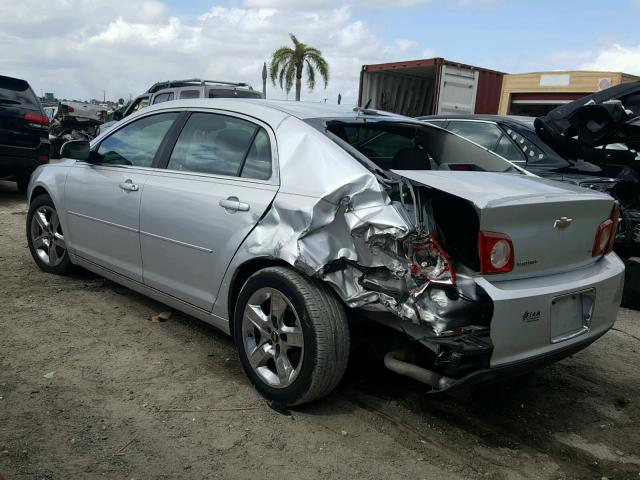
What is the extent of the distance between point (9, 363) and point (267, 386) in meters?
1.63

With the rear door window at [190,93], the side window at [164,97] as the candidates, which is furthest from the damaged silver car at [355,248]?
the side window at [164,97]

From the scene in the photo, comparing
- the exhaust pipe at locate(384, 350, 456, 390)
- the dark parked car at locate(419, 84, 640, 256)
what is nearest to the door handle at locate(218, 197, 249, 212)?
the exhaust pipe at locate(384, 350, 456, 390)

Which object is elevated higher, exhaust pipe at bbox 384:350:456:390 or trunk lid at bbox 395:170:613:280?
trunk lid at bbox 395:170:613:280

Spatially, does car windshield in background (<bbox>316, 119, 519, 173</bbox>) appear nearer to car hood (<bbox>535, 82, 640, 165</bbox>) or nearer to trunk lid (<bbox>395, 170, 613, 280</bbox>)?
trunk lid (<bbox>395, 170, 613, 280</bbox>)

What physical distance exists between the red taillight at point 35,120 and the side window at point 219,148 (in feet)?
20.7

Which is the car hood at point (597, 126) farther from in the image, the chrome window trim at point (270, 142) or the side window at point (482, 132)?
the chrome window trim at point (270, 142)

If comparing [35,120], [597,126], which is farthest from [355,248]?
[35,120]

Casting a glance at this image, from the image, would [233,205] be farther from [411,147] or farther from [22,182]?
[22,182]

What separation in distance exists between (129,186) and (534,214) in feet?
8.70

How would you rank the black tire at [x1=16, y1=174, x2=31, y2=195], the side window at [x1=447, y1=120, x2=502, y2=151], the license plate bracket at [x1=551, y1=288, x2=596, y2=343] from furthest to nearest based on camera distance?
the black tire at [x1=16, y1=174, x2=31, y2=195] < the side window at [x1=447, y1=120, x2=502, y2=151] < the license plate bracket at [x1=551, y1=288, x2=596, y2=343]

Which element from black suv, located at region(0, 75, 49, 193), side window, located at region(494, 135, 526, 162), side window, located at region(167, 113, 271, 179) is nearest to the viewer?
side window, located at region(167, 113, 271, 179)

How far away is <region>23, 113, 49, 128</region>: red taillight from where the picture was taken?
8.96 meters

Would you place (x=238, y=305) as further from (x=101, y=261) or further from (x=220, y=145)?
(x=101, y=261)

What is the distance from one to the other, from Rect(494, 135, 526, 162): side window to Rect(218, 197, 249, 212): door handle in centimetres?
380
